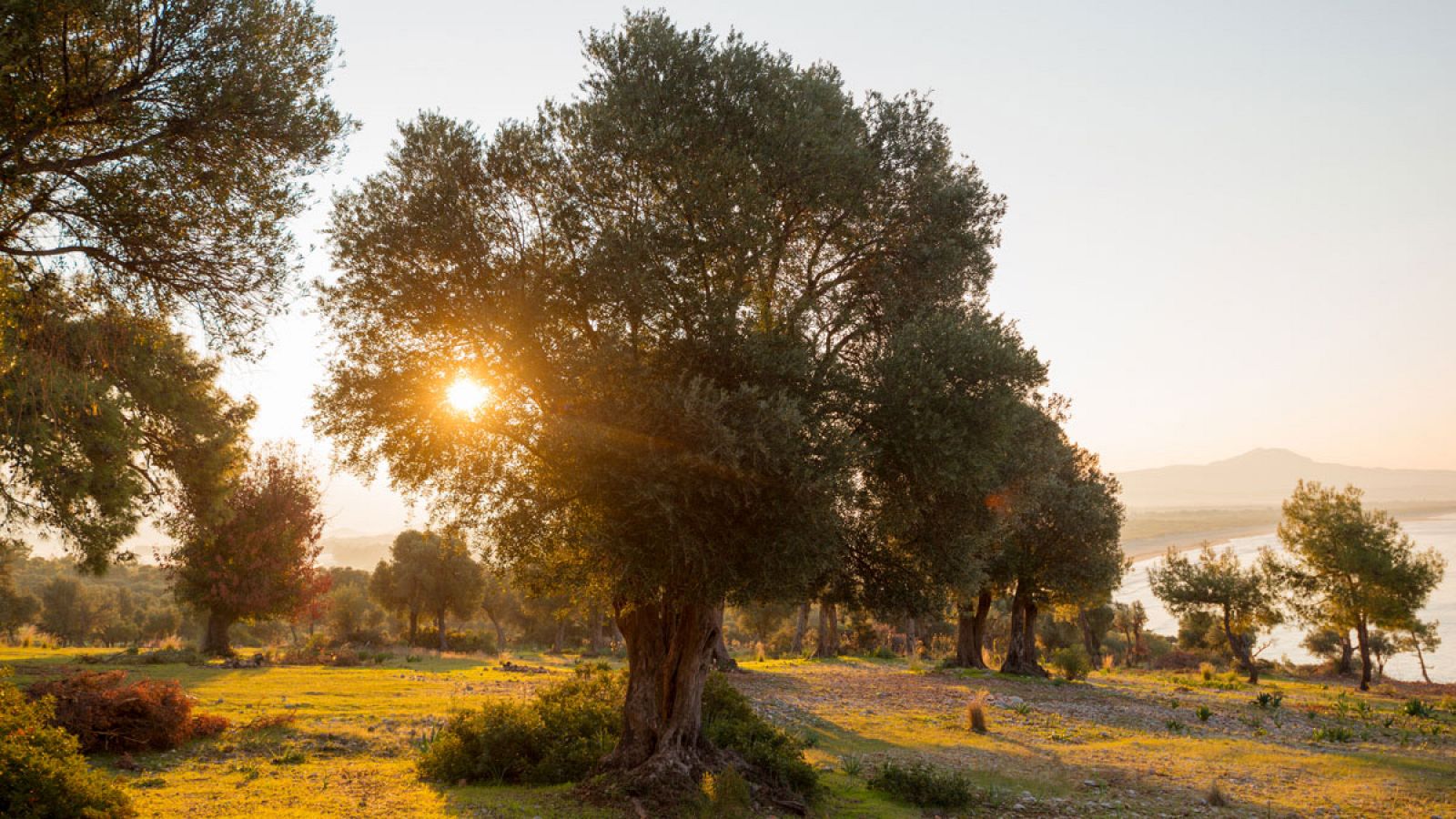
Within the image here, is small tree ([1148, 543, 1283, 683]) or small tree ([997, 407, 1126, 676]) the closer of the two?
small tree ([997, 407, 1126, 676])

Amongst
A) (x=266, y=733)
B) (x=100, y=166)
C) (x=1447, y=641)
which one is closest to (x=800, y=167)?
(x=100, y=166)

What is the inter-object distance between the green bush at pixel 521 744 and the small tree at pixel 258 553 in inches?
1020

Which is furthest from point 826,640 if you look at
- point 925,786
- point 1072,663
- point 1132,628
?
point 1132,628

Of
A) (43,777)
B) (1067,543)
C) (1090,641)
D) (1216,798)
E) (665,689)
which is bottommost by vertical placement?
(1090,641)

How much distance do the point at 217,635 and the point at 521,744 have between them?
108 ft

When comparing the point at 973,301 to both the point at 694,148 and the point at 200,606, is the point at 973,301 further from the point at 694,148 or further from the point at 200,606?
the point at 200,606

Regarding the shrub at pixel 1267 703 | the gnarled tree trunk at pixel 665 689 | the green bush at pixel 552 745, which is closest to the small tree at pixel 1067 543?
the shrub at pixel 1267 703

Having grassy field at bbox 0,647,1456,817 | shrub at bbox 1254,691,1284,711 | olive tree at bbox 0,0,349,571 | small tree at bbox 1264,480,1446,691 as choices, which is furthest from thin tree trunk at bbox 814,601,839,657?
olive tree at bbox 0,0,349,571

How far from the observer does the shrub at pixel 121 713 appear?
53.3 feet

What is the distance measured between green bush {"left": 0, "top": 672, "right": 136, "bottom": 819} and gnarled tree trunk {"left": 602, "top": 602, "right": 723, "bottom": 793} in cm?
788

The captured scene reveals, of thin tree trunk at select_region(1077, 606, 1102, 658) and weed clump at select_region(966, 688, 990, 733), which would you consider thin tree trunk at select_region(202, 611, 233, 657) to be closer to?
weed clump at select_region(966, 688, 990, 733)

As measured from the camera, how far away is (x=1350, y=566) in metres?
44.6

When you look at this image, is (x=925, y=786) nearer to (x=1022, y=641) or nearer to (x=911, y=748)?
(x=911, y=748)

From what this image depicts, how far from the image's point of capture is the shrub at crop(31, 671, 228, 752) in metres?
16.2
